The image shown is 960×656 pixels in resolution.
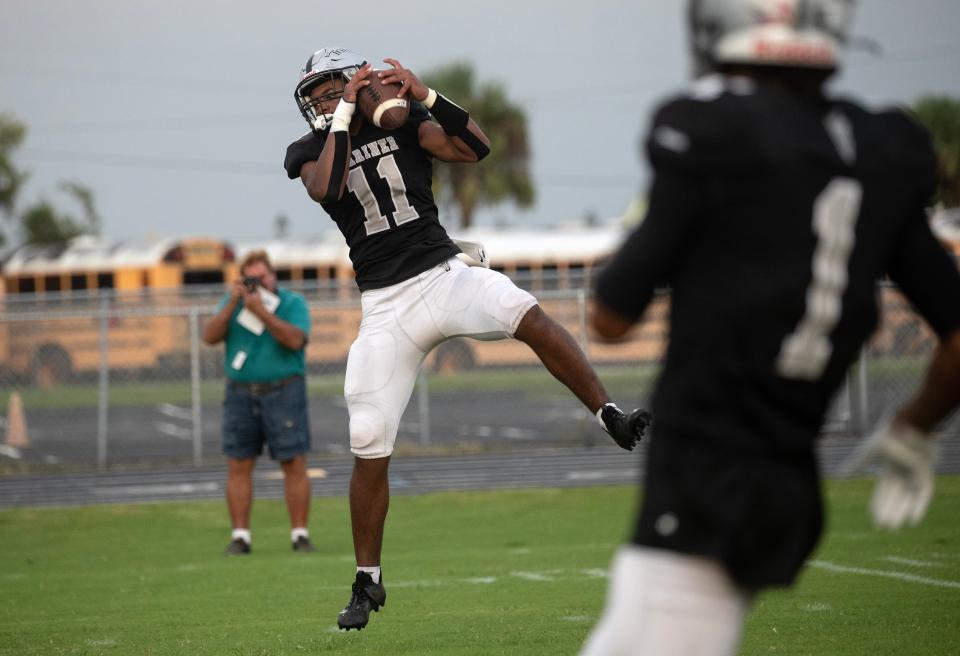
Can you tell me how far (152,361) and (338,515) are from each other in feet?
35.1

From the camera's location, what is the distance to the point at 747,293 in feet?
9.90

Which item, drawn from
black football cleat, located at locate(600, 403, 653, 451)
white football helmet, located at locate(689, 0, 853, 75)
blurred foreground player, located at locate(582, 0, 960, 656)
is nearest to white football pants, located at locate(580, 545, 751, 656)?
→ blurred foreground player, located at locate(582, 0, 960, 656)

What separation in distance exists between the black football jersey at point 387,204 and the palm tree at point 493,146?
149 ft

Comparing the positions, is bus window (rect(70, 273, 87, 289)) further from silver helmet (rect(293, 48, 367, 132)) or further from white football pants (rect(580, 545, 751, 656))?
white football pants (rect(580, 545, 751, 656))

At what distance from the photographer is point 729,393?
303 centimetres

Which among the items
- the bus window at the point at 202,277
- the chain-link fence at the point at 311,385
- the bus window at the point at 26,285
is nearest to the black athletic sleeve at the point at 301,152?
the chain-link fence at the point at 311,385

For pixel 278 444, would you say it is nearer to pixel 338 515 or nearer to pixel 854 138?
pixel 338 515

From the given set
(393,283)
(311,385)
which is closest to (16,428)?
(311,385)

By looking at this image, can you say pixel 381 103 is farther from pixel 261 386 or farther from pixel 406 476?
pixel 406 476

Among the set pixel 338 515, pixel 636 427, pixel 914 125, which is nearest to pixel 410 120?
pixel 636 427

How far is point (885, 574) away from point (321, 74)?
4.30 m

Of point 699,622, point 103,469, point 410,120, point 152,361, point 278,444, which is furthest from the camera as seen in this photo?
point 152,361

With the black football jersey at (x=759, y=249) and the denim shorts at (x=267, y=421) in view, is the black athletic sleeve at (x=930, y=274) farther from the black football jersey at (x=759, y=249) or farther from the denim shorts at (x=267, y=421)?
the denim shorts at (x=267, y=421)

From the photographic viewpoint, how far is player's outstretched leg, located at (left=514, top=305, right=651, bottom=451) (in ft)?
20.4
